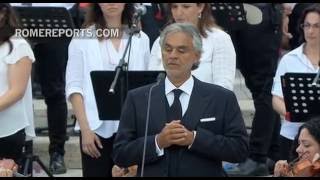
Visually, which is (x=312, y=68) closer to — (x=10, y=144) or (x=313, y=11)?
(x=313, y=11)

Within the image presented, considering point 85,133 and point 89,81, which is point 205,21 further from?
point 85,133

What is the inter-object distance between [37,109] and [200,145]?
4.51 metres

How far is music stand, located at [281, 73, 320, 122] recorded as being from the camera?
6.68 meters

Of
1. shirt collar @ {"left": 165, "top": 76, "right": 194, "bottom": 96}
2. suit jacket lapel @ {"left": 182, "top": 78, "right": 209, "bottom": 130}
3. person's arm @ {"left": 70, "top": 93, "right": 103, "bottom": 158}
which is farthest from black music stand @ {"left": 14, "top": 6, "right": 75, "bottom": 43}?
suit jacket lapel @ {"left": 182, "top": 78, "right": 209, "bottom": 130}

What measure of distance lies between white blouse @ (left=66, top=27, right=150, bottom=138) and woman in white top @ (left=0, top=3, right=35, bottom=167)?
31 cm

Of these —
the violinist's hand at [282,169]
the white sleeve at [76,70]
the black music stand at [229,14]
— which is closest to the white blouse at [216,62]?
the white sleeve at [76,70]

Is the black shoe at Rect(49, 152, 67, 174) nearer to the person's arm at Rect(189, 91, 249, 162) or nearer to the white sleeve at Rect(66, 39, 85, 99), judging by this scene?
the white sleeve at Rect(66, 39, 85, 99)

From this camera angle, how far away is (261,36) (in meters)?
8.73

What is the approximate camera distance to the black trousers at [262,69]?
861cm

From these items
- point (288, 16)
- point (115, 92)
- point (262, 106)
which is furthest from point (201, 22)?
point (288, 16)

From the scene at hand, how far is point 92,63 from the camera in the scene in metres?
6.80

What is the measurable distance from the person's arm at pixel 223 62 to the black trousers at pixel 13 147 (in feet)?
4.69

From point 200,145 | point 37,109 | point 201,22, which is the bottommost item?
point 37,109

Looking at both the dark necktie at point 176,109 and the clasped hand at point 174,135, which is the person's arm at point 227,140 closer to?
the clasped hand at point 174,135
